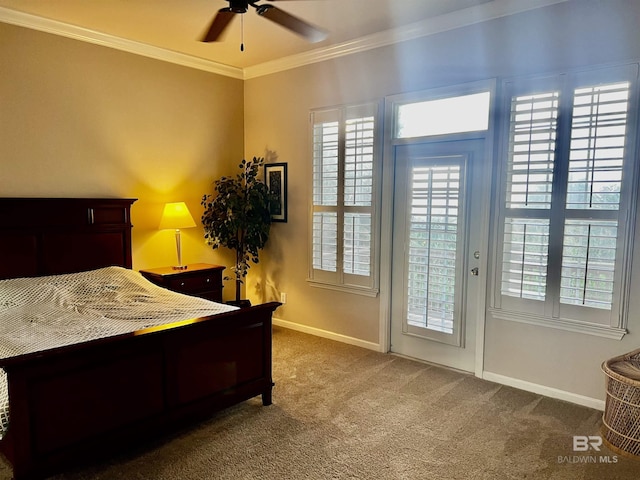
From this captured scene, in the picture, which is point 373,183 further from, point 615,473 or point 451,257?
point 615,473

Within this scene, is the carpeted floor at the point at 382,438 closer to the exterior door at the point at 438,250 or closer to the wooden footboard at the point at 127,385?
the wooden footboard at the point at 127,385

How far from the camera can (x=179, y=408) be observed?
8.54 feet

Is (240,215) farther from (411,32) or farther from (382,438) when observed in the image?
(382,438)

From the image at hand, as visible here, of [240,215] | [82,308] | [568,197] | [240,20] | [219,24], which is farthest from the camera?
[240,215]

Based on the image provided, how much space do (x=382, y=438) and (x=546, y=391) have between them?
4.65ft

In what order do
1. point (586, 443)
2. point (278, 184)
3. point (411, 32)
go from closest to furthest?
1. point (586, 443)
2. point (411, 32)
3. point (278, 184)

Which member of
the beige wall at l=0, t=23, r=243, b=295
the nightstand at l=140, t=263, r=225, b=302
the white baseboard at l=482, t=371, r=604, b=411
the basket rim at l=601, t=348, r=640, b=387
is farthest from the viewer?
the nightstand at l=140, t=263, r=225, b=302

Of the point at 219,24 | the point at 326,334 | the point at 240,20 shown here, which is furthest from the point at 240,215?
the point at 219,24

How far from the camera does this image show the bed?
2059 millimetres

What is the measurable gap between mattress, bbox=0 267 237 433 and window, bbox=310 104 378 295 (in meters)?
1.54

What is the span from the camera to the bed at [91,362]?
6.75 ft

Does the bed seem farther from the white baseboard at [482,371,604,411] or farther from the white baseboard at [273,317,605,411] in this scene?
the white baseboard at [482,371,604,411]

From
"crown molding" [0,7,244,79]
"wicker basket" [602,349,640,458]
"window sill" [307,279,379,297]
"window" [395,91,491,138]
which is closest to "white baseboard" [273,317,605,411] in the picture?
"wicker basket" [602,349,640,458]

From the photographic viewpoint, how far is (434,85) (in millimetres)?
3672
